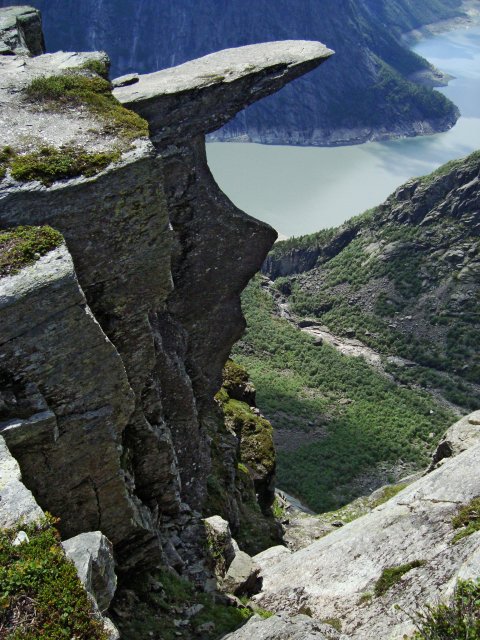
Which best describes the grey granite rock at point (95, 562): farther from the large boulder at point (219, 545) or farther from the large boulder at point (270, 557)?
the large boulder at point (270, 557)

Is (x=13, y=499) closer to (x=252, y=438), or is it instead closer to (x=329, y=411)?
(x=252, y=438)

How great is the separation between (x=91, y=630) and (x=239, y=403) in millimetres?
25172

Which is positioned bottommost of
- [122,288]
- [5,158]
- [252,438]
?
[252,438]

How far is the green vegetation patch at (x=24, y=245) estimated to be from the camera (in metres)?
13.6

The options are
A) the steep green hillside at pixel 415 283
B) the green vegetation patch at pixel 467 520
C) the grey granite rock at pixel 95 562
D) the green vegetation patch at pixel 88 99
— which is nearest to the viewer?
the grey granite rock at pixel 95 562

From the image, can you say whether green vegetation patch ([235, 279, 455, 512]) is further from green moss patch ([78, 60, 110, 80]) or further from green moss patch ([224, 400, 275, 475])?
green moss patch ([78, 60, 110, 80])

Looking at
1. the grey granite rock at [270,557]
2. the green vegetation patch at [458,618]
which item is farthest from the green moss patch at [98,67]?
the grey granite rock at [270,557]

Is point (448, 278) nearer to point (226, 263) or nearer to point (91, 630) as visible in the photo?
Answer: point (226, 263)

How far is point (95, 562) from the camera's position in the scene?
12.1 meters

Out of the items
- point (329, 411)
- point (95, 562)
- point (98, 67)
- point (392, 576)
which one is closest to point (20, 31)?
point (98, 67)

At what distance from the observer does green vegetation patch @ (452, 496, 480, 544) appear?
17.0m

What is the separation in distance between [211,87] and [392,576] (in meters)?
15.7

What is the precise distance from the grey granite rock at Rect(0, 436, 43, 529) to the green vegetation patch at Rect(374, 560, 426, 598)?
9638mm

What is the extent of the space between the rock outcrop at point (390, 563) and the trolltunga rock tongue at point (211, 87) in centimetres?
1334
